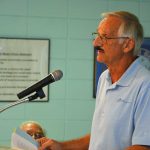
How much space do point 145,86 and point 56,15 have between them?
2082mm

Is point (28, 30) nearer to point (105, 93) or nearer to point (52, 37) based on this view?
point (52, 37)

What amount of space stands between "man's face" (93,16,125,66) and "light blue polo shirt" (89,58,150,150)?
0.10 meters

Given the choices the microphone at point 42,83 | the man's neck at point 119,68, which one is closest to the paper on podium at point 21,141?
the microphone at point 42,83

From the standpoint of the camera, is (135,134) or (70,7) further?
(70,7)

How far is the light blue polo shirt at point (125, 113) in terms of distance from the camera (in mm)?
1382

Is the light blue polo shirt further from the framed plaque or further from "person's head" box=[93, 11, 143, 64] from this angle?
the framed plaque

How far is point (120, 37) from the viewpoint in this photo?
1595 millimetres

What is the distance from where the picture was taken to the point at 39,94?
1.50m

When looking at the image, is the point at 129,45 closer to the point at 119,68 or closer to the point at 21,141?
the point at 119,68

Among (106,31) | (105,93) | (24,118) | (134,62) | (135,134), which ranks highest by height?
(106,31)

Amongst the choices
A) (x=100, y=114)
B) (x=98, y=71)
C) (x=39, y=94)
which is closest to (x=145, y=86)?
→ (x=100, y=114)

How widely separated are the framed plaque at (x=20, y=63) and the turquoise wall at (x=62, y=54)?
2.4 inches

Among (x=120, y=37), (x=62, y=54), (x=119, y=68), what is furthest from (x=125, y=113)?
(x=62, y=54)

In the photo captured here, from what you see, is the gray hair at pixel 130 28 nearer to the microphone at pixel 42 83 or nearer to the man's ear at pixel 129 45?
the man's ear at pixel 129 45
